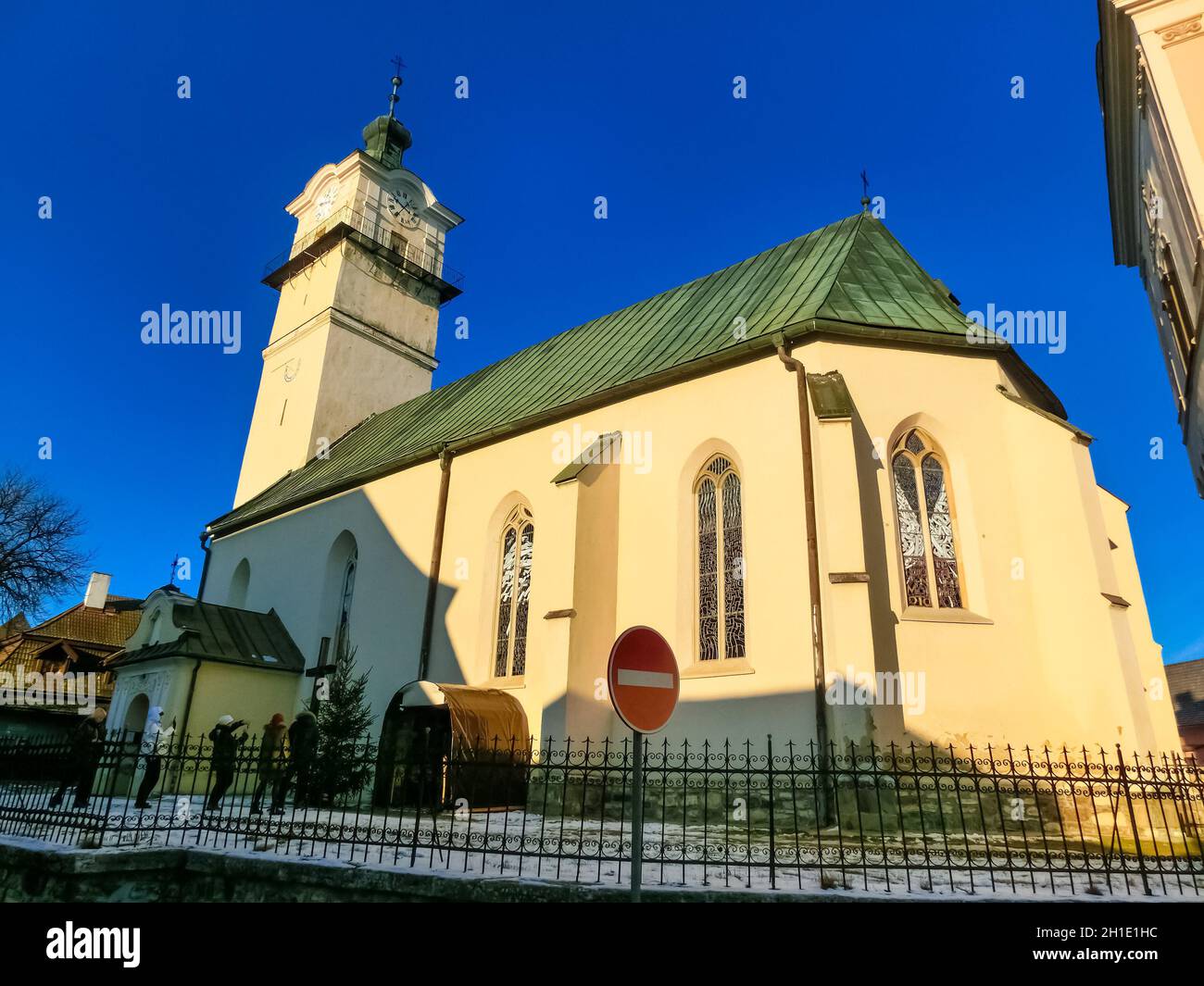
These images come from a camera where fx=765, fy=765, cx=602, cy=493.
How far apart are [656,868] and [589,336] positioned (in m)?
14.1

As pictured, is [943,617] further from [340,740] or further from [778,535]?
[340,740]

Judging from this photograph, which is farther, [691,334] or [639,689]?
[691,334]

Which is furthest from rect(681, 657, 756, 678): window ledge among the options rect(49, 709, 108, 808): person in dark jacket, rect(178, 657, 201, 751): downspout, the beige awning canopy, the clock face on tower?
the clock face on tower

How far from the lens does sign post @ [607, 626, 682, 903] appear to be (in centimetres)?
465

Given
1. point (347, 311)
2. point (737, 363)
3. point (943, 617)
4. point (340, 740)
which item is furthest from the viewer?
point (347, 311)

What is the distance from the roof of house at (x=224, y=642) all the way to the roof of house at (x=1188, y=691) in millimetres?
33616

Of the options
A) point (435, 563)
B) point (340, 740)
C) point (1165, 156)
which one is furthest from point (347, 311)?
point (1165, 156)

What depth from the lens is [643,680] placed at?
4.96m

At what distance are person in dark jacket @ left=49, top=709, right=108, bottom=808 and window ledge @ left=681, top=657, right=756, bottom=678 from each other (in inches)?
293

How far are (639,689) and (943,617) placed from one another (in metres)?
7.12

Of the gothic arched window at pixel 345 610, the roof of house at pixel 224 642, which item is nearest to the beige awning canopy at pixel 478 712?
the gothic arched window at pixel 345 610

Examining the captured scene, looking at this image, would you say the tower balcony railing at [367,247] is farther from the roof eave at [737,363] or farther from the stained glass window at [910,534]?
the stained glass window at [910,534]

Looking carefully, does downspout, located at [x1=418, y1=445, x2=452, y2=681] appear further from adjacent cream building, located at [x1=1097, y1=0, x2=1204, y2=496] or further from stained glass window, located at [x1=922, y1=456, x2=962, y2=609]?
adjacent cream building, located at [x1=1097, y1=0, x2=1204, y2=496]
